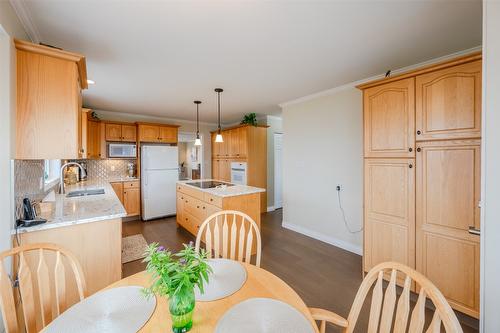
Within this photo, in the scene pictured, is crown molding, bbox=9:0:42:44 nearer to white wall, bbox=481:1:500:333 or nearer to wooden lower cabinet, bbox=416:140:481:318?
white wall, bbox=481:1:500:333

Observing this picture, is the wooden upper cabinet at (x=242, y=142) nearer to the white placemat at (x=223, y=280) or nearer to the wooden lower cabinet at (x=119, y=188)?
the wooden lower cabinet at (x=119, y=188)

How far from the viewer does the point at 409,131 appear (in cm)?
210

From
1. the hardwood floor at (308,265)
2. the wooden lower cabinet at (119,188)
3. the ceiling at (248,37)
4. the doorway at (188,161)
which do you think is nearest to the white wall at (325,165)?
the hardwood floor at (308,265)

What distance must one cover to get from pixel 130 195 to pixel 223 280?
14.5 ft

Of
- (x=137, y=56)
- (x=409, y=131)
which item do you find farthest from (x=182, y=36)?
(x=409, y=131)

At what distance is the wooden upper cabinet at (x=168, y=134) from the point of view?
5.21 meters

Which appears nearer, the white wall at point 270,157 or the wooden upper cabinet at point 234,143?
the wooden upper cabinet at point 234,143

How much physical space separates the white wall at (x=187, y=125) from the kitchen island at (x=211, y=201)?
2.19 meters

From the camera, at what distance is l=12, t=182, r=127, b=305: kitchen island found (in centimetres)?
165

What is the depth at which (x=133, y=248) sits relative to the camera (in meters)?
3.40

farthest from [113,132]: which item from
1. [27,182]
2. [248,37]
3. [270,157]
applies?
[248,37]

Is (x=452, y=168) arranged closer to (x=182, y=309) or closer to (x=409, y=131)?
(x=409, y=131)

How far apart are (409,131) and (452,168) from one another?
0.46 meters

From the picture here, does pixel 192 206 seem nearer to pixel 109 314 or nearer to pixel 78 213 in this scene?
pixel 78 213
